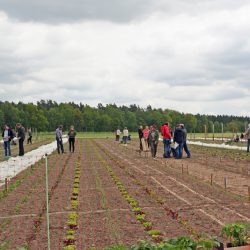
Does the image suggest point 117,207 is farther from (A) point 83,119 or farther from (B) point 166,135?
(A) point 83,119

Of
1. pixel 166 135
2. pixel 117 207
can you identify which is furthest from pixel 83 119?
pixel 117 207

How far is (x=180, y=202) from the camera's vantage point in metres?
9.27

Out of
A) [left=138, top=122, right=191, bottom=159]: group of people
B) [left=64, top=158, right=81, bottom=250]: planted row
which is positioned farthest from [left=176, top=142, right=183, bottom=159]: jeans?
[left=64, top=158, right=81, bottom=250]: planted row

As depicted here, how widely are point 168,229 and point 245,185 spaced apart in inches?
211

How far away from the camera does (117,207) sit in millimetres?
8828

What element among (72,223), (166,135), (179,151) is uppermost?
(166,135)

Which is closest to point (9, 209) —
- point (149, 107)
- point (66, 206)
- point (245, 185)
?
point (66, 206)

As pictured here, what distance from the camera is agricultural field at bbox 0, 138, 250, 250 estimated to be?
6.65 meters

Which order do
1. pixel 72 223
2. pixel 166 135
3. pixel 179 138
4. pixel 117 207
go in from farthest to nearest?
pixel 166 135
pixel 179 138
pixel 117 207
pixel 72 223

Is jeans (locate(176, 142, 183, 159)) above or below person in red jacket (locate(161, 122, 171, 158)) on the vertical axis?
below

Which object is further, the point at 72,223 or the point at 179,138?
the point at 179,138

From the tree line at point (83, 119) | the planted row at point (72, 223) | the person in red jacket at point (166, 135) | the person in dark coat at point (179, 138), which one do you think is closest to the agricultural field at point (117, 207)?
the planted row at point (72, 223)

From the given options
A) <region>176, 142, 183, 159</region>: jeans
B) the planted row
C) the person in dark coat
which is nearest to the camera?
the planted row

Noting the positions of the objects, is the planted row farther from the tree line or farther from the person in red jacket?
the tree line
